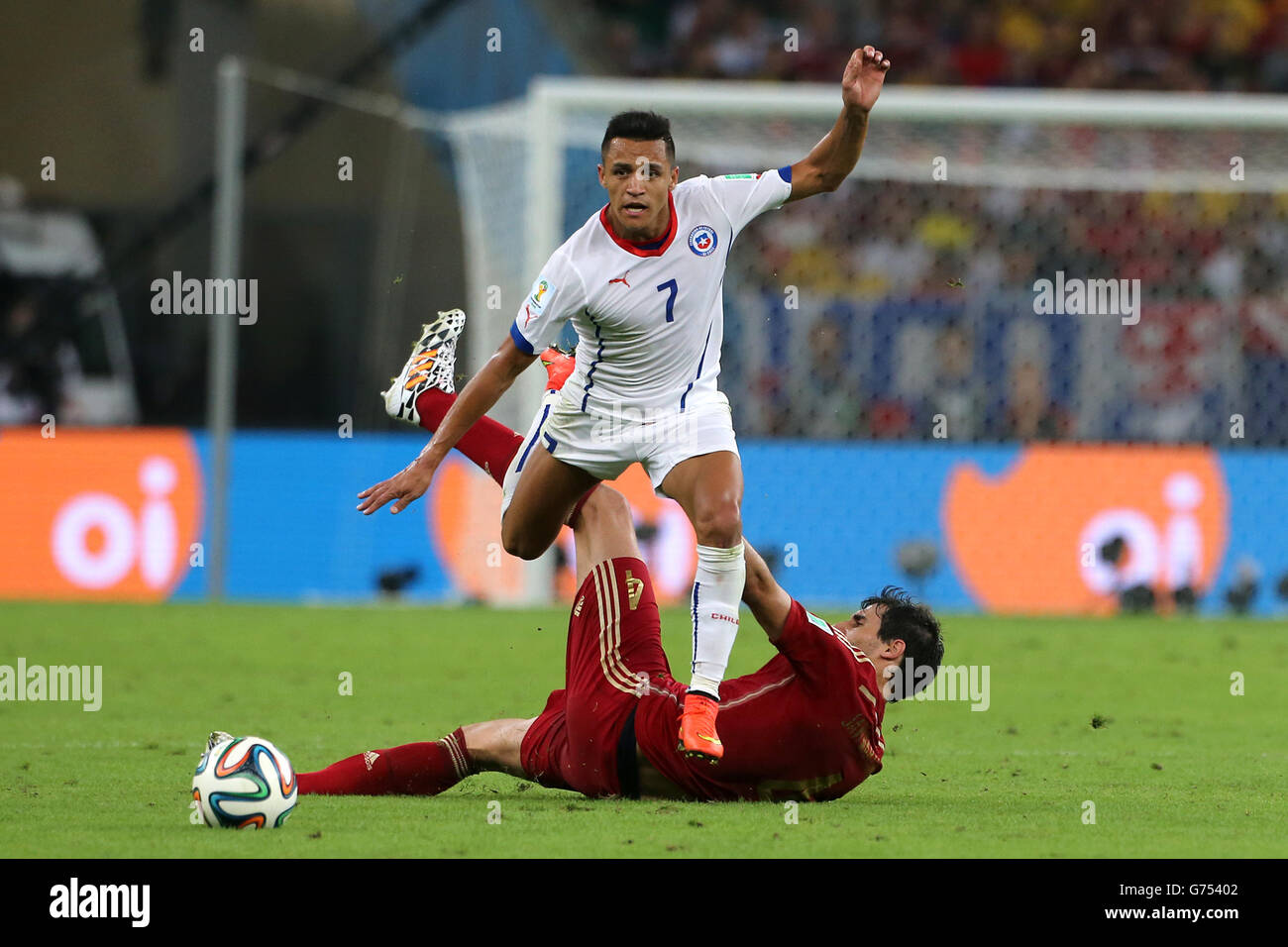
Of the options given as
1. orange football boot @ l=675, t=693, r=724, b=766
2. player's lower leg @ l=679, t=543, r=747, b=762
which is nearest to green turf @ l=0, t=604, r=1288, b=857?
orange football boot @ l=675, t=693, r=724, b=766

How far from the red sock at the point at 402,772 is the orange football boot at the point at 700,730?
2.83ft

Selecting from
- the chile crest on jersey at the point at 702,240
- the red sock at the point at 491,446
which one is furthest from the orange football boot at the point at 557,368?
the chile crest on jersey at the point at 702,240

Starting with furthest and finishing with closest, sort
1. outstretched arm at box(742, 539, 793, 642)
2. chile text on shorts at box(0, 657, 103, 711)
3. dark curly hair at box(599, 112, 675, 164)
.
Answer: chile text on shorts at box(0, 657, 103, 711)
dark curly hair at box(599, 112, 675, 164)
outstretched arm at box(742, 539, 793, 642)

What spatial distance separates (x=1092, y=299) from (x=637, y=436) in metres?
11.4

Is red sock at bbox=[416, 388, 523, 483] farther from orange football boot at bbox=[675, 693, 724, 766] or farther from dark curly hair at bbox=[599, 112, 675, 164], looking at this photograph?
orange football boot at bbox=[675, 693, 724, 766]

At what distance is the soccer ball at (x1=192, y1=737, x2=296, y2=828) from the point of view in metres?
5.61

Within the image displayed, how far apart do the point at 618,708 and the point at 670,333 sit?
1.47 metres

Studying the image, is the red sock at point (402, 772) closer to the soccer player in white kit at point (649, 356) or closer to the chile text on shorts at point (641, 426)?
the soccer player in white kit at point (649, 356)

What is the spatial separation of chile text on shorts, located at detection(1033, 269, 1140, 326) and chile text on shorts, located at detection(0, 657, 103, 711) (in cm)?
955

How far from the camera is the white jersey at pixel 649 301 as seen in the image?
22.0 ft

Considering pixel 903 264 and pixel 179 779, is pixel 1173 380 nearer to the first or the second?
pixel 903 264

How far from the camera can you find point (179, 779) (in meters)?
6.84

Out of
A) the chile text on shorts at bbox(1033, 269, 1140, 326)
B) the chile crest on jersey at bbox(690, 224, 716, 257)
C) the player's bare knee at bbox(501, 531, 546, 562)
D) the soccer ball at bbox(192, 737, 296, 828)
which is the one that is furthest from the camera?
the chile text on shorts at bbox(1033, 269, 1140, 326)

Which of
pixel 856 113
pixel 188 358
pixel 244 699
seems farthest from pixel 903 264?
pixel 856 113
